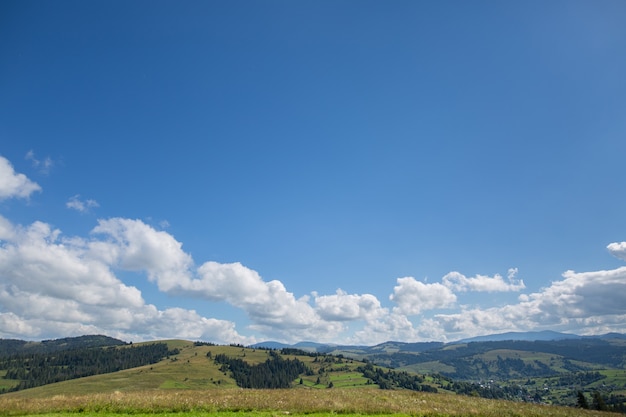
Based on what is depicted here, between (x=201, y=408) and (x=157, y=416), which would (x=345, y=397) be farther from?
(x=157, y=416)

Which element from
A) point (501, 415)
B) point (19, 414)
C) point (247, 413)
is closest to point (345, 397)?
point (247, 413)

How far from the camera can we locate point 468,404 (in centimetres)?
3062

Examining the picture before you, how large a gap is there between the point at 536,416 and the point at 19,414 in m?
36.4

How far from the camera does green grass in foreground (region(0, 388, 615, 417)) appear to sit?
26.1 meters

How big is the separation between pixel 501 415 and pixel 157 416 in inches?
950

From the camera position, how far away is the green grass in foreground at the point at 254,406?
26.1 metres

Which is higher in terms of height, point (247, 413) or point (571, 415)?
point (247, 413)

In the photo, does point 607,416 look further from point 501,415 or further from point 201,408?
point 201,408

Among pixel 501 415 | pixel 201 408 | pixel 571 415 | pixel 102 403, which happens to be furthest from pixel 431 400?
pixel 102 403

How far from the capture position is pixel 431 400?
105 ft

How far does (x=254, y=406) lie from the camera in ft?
89.4

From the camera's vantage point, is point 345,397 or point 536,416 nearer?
point 536,416

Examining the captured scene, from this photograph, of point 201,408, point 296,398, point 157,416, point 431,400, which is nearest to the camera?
point 157,416

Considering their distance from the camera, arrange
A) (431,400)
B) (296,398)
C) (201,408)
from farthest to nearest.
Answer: (431,400) → (296,398) → (201,408)
